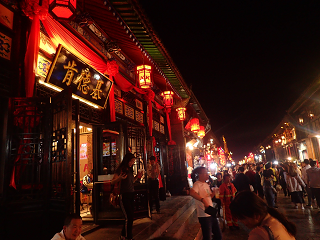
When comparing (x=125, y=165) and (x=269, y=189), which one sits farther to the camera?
(x=269, y=189)

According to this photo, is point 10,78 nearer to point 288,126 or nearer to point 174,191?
point 174,191

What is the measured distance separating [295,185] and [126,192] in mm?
8684

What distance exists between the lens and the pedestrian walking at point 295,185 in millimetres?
10195

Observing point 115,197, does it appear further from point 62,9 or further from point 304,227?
point 304,227

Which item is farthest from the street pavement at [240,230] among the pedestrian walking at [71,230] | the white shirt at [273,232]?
the white shirt at [273,232]

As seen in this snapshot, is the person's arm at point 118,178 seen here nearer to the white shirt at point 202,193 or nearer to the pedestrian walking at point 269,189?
the white shirt at point 202,193

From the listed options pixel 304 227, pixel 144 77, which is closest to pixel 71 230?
pixel 144 77

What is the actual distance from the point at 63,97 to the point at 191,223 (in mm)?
6266

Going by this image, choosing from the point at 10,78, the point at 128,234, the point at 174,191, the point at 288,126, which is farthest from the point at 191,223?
the point at 288,126

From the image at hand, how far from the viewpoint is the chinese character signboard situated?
5.37m

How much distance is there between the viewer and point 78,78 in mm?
6133

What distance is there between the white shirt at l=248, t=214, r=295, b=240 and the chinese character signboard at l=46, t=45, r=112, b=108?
5.04 m

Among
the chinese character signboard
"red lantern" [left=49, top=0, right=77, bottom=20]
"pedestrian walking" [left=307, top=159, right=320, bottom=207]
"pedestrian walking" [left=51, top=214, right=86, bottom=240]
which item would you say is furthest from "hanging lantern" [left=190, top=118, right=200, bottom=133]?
"pedestrian walking" [left=51, top=214, right=86, bottom=240]

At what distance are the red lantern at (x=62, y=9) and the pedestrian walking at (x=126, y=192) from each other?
11.6 feet
